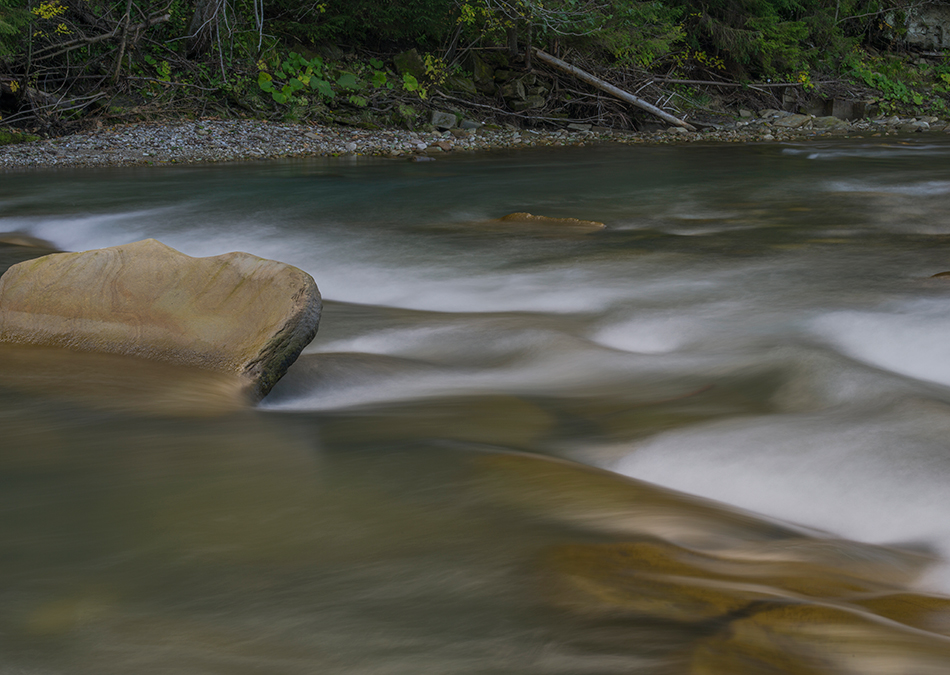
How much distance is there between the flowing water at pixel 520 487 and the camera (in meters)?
1.55

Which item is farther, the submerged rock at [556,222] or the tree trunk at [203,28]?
the tree trunk at [203,28]

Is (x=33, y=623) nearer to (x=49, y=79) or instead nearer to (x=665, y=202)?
(x=665, y=202)

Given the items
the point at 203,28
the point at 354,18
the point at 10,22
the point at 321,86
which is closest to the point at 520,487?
the point at 10,22

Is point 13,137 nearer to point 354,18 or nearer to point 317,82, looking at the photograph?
point 317,82

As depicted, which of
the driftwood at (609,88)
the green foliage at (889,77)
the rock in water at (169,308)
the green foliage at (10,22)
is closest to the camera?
the rock in water at (169,308)

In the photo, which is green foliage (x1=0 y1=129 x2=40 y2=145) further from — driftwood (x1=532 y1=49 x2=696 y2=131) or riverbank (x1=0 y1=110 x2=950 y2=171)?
driftwood (x1=532 y1=49 x2=696 y2=131)

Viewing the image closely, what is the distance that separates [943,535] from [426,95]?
1504 centimetres

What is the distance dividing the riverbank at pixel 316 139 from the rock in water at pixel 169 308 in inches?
356

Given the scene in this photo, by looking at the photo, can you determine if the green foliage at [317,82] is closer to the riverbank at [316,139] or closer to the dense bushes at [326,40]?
the dense bushes at [326,40]

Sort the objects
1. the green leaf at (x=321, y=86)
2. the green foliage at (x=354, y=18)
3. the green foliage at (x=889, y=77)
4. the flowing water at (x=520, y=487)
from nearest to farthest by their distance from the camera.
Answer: the flowing water at (x=520, y=487)
the green leaf at (x=321, y=86)
the green foliage at (x=354, y=18)
the green foliage at (x=889, y=77)

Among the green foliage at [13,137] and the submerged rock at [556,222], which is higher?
the green foliage at [13,137]

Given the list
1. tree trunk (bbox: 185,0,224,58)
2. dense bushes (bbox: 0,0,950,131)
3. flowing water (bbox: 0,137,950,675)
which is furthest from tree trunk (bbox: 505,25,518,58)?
flowing water (bbox: 0,137,950,675)

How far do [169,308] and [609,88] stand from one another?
48.1ft

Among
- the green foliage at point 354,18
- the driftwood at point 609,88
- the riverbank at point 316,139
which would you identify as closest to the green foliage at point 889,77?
the riverbank at point 316,139
